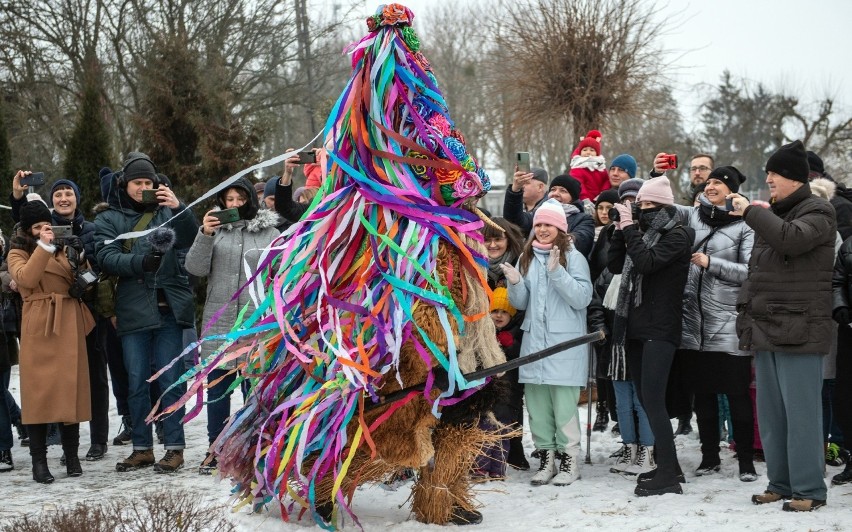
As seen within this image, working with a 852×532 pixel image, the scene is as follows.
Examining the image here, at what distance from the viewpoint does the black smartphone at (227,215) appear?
21.0ft

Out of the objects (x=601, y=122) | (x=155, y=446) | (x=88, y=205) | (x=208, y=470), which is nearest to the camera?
(x=208, y=470)

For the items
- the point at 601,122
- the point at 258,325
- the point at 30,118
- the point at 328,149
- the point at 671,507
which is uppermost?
the point at 30,118

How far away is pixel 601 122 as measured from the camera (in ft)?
44.4

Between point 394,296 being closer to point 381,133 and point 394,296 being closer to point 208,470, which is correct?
point 381,133

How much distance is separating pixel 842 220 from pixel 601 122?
6918 millimetres

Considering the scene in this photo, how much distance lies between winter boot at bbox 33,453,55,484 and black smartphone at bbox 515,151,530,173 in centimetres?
376

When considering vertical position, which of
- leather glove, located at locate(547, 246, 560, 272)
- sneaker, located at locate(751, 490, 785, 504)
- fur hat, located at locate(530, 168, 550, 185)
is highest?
fur hat, located at locate(530, 168, 550, 185)

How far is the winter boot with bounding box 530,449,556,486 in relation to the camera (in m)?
6.44

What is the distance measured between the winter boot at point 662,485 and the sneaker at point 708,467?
60cm

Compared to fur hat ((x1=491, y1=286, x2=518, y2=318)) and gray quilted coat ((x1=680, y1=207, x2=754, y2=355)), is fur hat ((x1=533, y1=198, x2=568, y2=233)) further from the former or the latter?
gray quilted coat ((x1=680, y1=207, x2=754, y2=355))

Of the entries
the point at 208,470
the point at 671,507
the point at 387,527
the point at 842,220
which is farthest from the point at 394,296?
the point at 842,220

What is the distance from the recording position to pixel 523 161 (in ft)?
22.2

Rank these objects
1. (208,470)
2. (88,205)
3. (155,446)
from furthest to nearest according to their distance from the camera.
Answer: (88,205), (155,446), (208,470)

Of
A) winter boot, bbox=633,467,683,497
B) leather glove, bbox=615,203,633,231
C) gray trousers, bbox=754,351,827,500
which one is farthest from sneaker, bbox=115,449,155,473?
gray trousers, bbox=754,351,827,500
